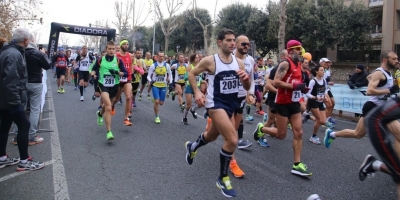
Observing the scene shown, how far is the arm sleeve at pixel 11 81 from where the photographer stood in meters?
4.97

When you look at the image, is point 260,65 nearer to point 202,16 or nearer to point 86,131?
point 86,131

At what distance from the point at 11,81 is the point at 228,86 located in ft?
9.76

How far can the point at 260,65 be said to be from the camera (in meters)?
12.8

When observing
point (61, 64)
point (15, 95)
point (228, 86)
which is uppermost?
point (61, 64)

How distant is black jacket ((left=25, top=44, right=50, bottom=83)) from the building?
3069 centimetres

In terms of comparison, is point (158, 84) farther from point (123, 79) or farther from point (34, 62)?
point (34, 62)

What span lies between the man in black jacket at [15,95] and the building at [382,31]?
31.5 metres

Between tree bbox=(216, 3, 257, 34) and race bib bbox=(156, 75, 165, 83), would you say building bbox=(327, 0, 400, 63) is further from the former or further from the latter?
race bib bbox=(156, 75, 165, 83)

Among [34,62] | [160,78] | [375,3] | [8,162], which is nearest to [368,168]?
[8,162]

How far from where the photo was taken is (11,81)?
16.4 ft

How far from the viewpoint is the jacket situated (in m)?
4.98

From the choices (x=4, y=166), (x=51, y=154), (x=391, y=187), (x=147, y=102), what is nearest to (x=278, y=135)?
(x=391, y=187)

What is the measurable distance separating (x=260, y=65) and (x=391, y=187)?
8.44 metres

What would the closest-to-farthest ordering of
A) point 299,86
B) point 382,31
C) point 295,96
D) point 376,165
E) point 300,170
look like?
point 376,165, point 300,170, point 299,86, point 295,96, point 382,31
